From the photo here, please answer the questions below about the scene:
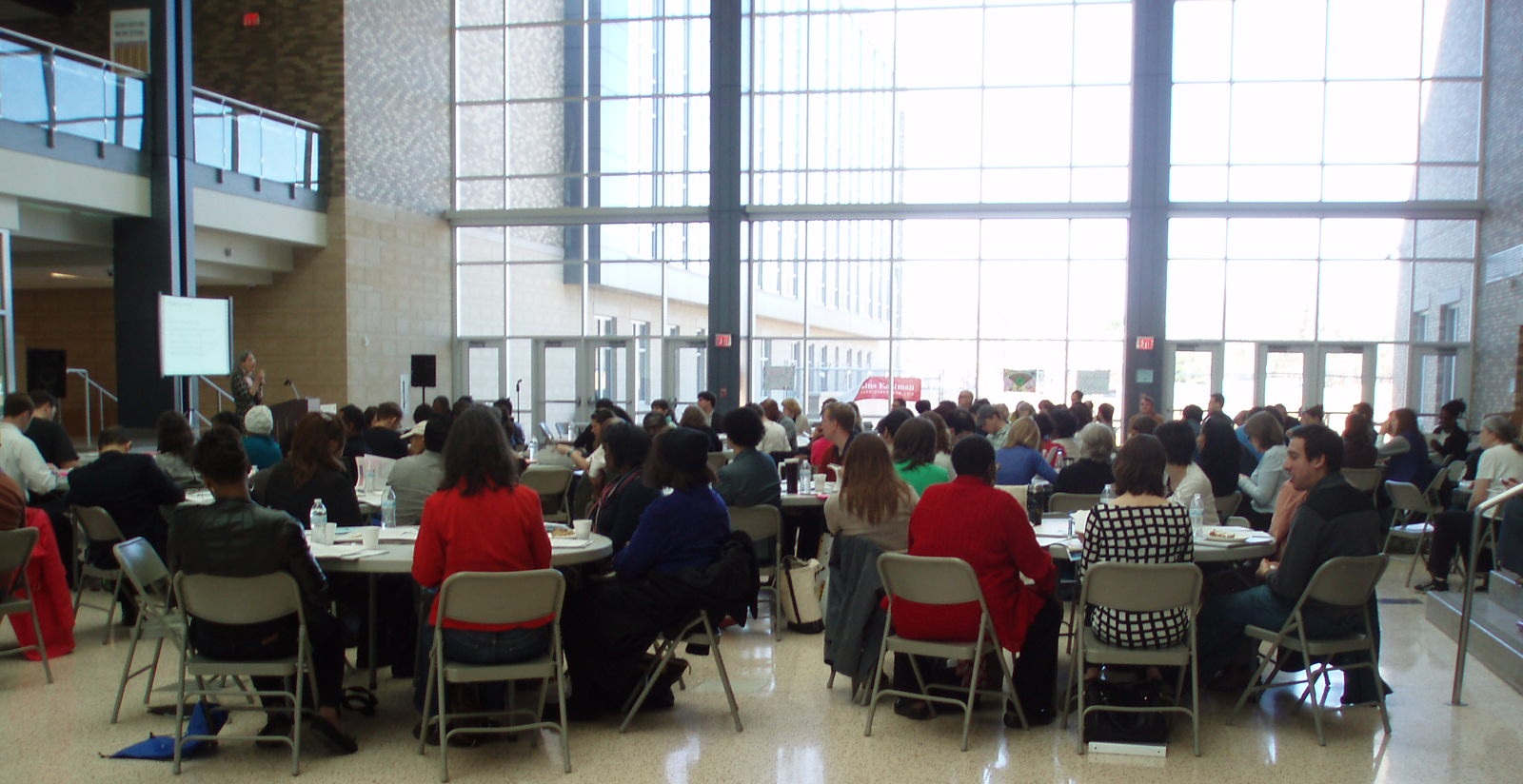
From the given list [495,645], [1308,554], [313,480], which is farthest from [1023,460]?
[313,480]

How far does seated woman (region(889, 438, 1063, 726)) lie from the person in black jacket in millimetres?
4602

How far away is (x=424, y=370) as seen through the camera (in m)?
17.5

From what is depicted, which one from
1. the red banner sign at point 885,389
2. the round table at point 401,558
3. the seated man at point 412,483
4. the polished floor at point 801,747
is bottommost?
the polished floor at point 801,747

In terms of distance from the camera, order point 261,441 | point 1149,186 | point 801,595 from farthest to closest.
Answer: point 1149,186
point 261,441
point 801,595

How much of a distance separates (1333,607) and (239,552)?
4.61 m

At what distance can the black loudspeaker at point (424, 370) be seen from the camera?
1739cm

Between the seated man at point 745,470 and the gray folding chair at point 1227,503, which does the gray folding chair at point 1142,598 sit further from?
the gray folding chair at point 1227,503

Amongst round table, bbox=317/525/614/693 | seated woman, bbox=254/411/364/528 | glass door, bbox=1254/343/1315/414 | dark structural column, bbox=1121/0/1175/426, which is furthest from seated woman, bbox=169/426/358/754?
glass door, bbox=1254/343/1315/414

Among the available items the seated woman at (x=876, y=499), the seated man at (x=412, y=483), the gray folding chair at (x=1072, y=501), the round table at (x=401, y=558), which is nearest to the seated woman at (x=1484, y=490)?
the gray folding chair at (x=1072, y=501)

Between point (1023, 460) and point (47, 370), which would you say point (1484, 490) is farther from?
point (47, 370)

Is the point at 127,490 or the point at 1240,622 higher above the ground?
the point at 127,490

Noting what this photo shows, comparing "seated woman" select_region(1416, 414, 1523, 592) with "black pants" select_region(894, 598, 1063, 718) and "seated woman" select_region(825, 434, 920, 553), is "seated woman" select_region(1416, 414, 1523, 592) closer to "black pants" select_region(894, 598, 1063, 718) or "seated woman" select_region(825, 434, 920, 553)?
"black pants" select_region(894, 598, 1063, 718)

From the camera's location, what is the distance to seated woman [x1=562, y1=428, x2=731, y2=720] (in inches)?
186

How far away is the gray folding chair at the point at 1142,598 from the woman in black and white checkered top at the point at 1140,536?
2.3 inches
